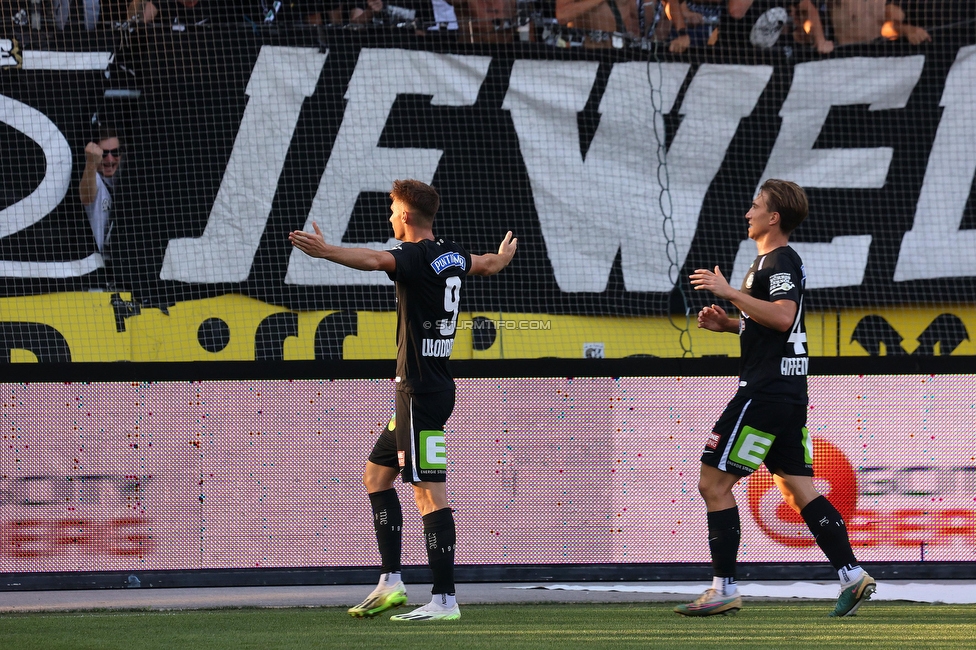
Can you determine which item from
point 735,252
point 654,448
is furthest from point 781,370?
A: point 735,252

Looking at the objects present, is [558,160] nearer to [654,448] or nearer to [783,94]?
[783,94]

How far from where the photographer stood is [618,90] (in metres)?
8.59

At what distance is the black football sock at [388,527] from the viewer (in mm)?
4477

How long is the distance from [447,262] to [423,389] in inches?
20.2

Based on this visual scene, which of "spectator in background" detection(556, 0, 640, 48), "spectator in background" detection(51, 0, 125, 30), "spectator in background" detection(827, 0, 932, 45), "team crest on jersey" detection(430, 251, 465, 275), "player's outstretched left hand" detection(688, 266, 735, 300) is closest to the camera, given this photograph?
"player's outstretched left hand" detection(688, 266, 735, 300)

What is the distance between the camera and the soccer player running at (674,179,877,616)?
13.9 ft

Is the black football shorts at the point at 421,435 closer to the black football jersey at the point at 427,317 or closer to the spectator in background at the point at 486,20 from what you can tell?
the black football jersey at the point at 427,317

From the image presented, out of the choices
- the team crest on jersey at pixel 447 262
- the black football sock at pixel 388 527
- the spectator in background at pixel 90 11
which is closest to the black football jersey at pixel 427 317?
the team crest on jersey at pixel 447 262

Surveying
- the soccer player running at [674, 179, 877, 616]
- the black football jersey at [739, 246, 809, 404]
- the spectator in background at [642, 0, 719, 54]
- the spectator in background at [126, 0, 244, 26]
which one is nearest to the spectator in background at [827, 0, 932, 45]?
the spectator in background at [642, 0, 719, 54]

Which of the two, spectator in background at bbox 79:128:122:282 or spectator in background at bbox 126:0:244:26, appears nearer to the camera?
spectator in background at bbox 79:128:122:282

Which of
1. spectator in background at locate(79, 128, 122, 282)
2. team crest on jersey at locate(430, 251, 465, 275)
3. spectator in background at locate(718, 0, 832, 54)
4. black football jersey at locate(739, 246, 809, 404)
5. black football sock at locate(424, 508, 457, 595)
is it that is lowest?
black football sock at locate(424, 508, 457, 595)

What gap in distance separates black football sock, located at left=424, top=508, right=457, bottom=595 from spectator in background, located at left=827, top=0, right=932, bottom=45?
6.18 metres

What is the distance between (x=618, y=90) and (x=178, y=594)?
17.2 feet

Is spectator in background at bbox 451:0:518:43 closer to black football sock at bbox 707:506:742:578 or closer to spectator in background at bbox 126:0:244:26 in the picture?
spectator in background at bbox 126:0:244:26
